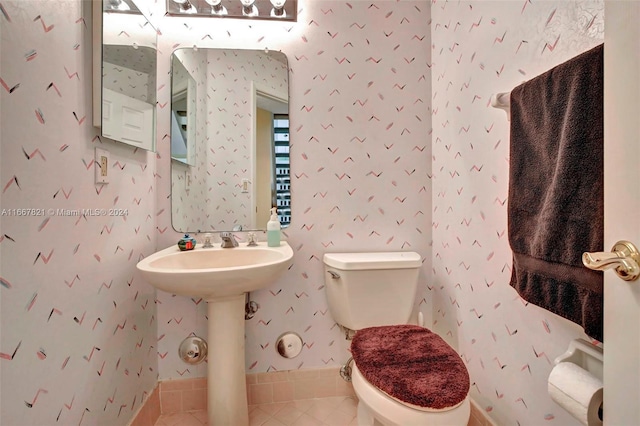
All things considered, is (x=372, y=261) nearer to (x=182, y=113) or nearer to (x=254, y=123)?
(x=254, y=123)

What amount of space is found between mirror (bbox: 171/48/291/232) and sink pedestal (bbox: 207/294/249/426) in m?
0.41

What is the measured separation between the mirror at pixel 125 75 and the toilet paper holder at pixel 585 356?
1.53 meters

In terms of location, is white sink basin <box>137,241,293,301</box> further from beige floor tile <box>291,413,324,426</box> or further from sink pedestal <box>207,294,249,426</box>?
beige floor tile <box>291,413,324,426</box>

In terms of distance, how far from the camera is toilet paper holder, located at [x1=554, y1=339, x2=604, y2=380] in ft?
2.43

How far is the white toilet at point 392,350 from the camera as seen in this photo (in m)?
0.87

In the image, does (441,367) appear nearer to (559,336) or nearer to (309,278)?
(559,336)

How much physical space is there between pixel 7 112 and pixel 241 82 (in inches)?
37.7

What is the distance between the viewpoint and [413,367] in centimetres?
98

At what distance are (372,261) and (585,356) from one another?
0.76 meters

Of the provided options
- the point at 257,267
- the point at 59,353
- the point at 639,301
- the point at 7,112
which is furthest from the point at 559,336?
the point at 7,112

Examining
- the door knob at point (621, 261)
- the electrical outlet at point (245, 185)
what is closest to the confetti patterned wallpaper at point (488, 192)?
the door knob at point (621, 261)

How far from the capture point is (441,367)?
0.98 m

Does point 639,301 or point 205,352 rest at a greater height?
point 639,301

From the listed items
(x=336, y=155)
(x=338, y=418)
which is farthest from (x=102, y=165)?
(x=338, y=418)
